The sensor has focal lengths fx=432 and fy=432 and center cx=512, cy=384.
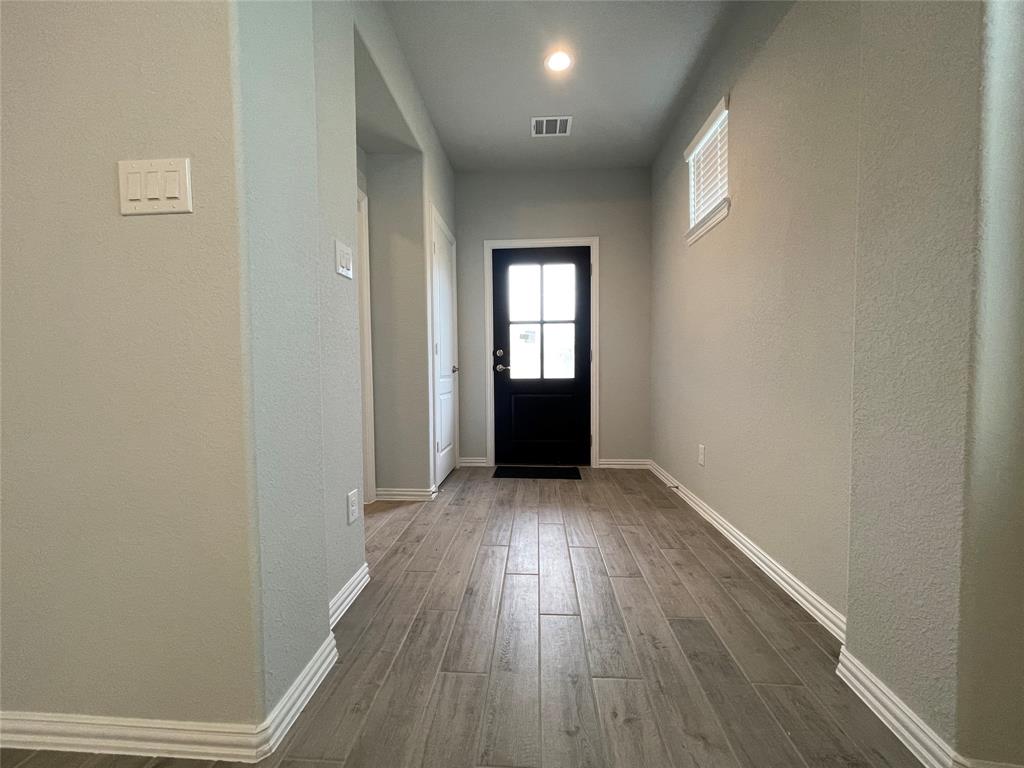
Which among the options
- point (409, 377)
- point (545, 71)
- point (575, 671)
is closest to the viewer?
point (575, 671)

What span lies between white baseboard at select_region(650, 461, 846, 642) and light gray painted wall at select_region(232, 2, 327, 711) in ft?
5.30

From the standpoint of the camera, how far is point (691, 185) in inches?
111

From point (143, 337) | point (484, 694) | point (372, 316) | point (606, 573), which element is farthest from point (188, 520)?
point (372, 316)

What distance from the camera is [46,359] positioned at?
3.19 ft

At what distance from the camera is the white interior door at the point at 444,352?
3.14 meters

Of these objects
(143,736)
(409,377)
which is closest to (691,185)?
(409,377)

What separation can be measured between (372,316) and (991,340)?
9.23ft

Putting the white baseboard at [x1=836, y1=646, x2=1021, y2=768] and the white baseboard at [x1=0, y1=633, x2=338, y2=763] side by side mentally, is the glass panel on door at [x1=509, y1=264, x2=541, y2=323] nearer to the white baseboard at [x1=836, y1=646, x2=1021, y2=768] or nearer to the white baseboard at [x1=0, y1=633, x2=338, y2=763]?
the white baseboard at [x1=836, y1=646, x2=1021, y2=768]

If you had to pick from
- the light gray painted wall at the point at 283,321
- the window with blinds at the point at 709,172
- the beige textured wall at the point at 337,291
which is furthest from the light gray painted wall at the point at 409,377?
the window with blinds at the point at 709,172

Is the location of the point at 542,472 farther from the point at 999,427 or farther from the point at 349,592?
the point at 999,427

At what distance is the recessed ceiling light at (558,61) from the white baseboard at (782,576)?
2655 mm

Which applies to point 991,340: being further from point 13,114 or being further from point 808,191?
point 13,114

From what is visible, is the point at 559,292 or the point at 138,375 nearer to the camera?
the point at 138,375

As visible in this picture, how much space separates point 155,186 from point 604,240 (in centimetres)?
342
